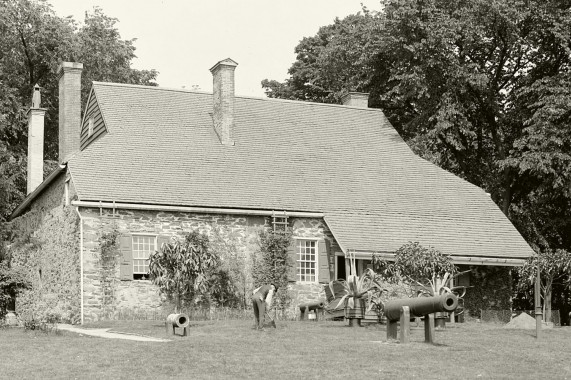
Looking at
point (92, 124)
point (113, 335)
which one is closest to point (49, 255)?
point (92, 124)

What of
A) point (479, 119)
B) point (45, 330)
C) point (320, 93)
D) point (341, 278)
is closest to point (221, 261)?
point (341, 278)

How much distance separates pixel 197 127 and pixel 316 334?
526 inches

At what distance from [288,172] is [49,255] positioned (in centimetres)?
814

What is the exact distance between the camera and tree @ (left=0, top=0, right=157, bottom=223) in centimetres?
4372

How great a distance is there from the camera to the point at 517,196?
41312mm

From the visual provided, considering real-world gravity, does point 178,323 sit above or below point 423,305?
below

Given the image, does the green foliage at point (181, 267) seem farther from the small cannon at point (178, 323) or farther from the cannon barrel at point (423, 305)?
the cannon barrel at point (423, 305)

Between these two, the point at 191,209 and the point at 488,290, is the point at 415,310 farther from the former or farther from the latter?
the point at 488,290

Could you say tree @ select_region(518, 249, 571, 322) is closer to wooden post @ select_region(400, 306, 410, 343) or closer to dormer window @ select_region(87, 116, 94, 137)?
wooden post @ select_region(400, 306, 410, 343)

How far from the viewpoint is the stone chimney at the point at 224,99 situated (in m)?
34.3

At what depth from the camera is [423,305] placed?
20.1 metres

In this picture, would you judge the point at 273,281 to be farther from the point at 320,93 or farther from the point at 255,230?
the point at 320,93

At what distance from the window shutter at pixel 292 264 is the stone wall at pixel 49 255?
21.2ft

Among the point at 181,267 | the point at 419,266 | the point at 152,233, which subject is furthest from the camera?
the point at 152,233
